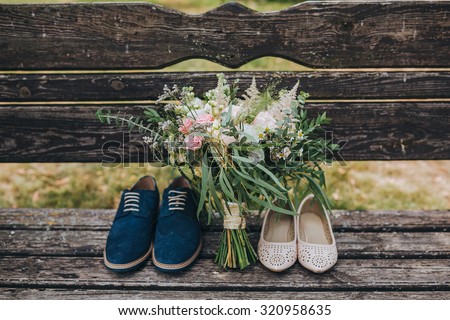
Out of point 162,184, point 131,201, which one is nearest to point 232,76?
point 131,201

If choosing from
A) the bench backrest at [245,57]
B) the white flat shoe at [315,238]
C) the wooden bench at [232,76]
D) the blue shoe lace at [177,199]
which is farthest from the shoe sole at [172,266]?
the bench backrest at [245,57]

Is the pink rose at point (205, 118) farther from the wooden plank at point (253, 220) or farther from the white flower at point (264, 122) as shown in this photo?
the wooden plank at point (253, 220)

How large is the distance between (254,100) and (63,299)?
3.27 ft

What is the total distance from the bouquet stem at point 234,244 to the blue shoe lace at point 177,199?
253mm

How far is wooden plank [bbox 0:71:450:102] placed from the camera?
85.1 inches

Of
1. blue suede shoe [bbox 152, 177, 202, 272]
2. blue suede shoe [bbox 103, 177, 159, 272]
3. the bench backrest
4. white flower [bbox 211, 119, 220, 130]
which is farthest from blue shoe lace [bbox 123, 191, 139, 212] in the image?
white flower [bbox 211, 119, 220, 130]

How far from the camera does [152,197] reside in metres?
2.09

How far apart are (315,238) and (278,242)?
179mm

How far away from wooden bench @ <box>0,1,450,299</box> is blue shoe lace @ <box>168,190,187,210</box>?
0.65ft

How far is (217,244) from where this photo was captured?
6.68 ft

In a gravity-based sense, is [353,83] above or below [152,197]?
above

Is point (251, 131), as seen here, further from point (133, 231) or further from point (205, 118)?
point (133, 231)
